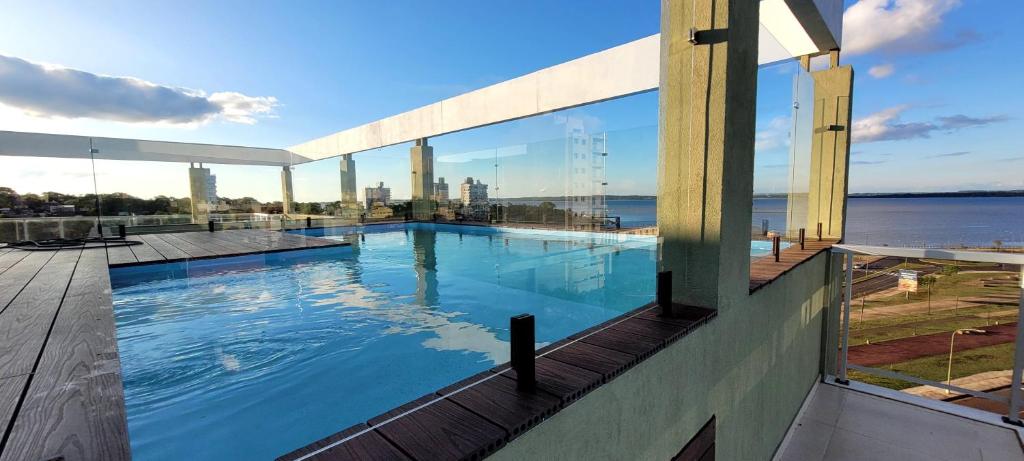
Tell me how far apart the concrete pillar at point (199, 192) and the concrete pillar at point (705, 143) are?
9.51 metres

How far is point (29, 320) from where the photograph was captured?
2.23 meters

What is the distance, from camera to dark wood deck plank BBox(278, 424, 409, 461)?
2.40ft

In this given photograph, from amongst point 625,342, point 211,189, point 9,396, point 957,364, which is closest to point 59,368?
point 9,396

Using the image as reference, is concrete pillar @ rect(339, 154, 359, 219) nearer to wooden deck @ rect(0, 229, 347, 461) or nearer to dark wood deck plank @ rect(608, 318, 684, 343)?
wooden deck @ rect(0, 229, 347, 461)

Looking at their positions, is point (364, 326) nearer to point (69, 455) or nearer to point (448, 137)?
point (69, 455)

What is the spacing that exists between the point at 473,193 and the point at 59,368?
25.4 feet

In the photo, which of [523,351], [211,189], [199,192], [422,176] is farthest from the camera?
[422,176]

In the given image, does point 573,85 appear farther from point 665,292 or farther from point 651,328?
point 651,328

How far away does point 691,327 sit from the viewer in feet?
4.99

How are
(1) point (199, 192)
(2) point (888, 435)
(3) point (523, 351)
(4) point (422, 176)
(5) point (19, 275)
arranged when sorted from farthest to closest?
(4) point (422, 176) → (1) point (199, 192) → (5) point (19, 275) → (2) point (888, 435) → (3) point (523, 351)

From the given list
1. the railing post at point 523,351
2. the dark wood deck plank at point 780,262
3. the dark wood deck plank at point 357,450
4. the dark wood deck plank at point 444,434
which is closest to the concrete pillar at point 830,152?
the dark wood deck plank at point 780,262

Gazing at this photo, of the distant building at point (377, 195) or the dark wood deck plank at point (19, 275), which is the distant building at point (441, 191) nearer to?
the distant building at point (377, 195)

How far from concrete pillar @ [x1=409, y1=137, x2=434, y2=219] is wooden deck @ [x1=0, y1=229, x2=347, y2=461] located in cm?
761

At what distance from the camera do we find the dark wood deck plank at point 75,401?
1.05 meters
